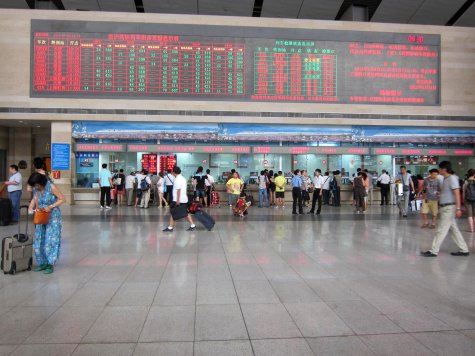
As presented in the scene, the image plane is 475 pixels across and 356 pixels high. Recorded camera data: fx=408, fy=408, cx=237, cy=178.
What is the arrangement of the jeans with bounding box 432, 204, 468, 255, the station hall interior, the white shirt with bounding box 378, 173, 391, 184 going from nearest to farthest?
the jeans with bounding box 432, 204, 468, 255
the station hall interior
the white shirt with bounding box 378, 173, 391, 184

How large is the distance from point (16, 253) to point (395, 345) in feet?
17.3

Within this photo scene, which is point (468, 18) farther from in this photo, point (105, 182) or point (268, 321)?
point (268, 321)

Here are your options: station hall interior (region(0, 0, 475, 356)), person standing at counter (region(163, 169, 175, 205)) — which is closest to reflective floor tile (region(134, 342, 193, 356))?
station hall interior (region(0, 0, 475, 356))

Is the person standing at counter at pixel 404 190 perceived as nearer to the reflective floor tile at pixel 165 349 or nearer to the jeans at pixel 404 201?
the jeans at pixel 404 201

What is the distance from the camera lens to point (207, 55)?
1831 centimetres

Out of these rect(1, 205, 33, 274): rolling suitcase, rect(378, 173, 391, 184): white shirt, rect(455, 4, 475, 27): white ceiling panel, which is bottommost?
rect(1, 205, 33, 274): rolling suitcase

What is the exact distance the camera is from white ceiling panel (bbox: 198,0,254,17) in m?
22.5

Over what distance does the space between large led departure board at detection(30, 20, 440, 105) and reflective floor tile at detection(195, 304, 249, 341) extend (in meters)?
14.8

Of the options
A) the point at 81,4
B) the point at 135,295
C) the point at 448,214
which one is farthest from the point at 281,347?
the point at 81,4

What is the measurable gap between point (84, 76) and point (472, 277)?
652 inches

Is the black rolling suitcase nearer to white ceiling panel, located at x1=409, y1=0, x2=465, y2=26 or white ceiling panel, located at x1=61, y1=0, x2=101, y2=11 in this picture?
white ceiling panel, located at x1=61, y1=0, x2=101, y2=11

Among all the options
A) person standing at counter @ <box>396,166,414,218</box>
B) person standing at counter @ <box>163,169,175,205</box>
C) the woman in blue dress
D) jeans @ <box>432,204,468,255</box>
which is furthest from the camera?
person standing at counter @ <box>163,169,175,205</box>

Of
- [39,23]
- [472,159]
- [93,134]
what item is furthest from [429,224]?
[39,23]

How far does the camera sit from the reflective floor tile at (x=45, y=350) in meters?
3.42
